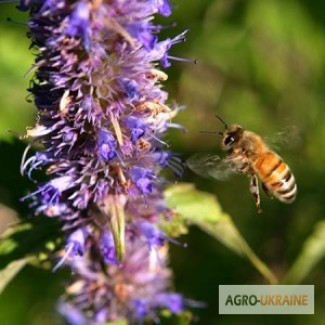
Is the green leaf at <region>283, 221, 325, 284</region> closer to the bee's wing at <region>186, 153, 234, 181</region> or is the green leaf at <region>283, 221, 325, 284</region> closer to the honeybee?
the honeybee

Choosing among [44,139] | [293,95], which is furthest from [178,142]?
[44,139]

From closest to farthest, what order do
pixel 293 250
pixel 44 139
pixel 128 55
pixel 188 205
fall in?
pixel 128 55, pixel 44 139, pixel 188 205, pixel 293 250

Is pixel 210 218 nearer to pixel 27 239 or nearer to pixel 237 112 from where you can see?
pixel 27 239

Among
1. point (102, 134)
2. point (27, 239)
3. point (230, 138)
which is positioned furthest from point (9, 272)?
point (230, 138)

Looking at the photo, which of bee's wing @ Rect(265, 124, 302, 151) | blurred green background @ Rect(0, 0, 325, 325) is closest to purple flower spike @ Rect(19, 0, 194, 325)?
bee's wing @ Rect(265, 124, 302, 151)

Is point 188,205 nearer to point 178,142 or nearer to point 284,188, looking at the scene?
point 284,188

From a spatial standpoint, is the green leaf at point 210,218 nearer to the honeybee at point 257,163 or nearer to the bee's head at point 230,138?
the honeybee at point 257,163
